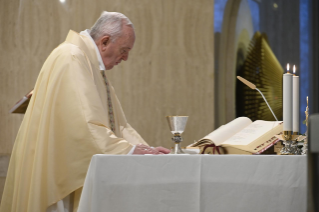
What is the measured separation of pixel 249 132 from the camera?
1.80m

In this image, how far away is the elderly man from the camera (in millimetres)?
1923

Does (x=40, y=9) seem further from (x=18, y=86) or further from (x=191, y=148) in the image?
(x=191, y=148)

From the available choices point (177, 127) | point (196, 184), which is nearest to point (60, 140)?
point (177, 127)

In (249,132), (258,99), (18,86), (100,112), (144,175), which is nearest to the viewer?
(144,175)

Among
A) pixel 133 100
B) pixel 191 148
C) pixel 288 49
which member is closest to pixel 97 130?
pixel 191 148

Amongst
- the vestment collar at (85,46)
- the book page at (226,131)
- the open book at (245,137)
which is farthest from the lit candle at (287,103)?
the vestment collar at (85,46)

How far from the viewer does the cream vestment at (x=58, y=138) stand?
1.93m

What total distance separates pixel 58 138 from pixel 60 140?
17mm

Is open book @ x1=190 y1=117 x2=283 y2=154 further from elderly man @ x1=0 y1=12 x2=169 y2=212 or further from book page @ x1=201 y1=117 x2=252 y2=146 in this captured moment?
elderly man @ x1=0 y1=12 x2=169 y2=212

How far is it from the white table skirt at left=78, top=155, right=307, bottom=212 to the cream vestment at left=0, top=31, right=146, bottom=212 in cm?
51

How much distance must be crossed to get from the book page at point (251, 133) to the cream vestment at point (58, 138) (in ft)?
1.56

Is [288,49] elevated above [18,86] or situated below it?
above

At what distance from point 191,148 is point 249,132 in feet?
0.87

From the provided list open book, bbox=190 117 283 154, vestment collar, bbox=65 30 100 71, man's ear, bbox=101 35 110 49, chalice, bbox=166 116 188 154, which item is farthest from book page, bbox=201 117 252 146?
man's ear, bbox=101 35 110 49
